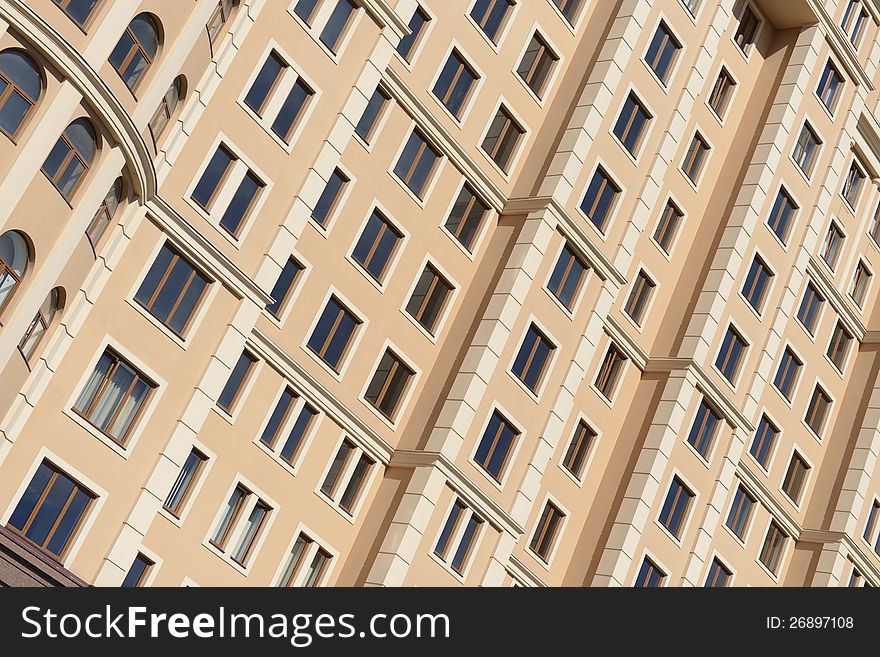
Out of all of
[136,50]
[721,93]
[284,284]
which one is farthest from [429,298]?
[721,93]

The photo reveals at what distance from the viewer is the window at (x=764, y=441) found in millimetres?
51281

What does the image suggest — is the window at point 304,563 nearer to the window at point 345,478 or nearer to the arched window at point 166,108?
the window at point 345,478

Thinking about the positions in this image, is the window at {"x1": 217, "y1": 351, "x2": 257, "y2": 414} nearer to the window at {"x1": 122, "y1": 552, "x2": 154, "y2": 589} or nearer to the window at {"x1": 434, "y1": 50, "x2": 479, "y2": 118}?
the window at {"x1": 122, "y1": 552, "x2": 154, "y2": 589}

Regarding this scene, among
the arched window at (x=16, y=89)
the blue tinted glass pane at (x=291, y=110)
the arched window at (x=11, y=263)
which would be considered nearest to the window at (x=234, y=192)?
the blue tinted glass pane at (x=291, y=110)

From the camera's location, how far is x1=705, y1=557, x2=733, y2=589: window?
159 feet

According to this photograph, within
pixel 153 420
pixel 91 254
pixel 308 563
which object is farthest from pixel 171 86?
pixel 308 563

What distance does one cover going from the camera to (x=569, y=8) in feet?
148

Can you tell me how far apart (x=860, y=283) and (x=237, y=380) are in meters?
32.4

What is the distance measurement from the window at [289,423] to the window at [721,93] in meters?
21.7

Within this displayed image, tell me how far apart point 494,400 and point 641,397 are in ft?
28.7

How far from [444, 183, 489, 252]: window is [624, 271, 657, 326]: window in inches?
285

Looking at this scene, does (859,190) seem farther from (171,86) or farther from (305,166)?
(171,86)

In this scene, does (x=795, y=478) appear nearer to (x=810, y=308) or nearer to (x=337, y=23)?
(x=810, y=308)
